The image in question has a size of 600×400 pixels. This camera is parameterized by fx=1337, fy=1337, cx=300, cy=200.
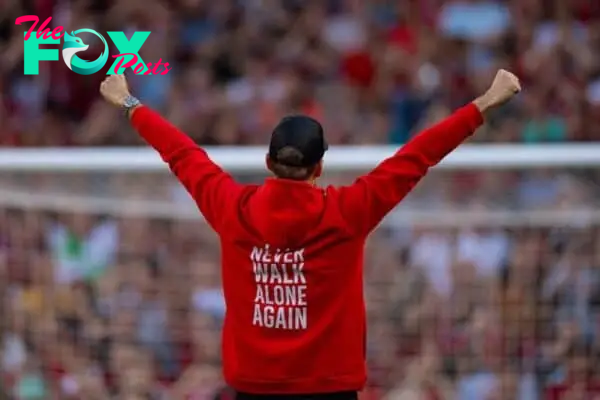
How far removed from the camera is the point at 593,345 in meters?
4.79

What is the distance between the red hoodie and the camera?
3154 millimetres

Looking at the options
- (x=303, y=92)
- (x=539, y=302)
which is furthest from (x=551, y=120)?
(x=539, y=302)

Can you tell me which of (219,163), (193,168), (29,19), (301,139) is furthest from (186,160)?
(29,19)

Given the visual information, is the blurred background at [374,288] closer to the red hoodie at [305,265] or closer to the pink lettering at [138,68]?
the red hoodie at [305,265]

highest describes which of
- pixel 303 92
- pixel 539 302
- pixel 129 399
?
pixel 303 92

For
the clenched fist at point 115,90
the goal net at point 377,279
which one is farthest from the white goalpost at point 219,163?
the clenched fist at point 115,90

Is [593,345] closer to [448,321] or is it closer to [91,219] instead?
[448,321]

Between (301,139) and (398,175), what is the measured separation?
9.9 inches

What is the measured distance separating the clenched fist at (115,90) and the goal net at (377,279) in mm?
1205

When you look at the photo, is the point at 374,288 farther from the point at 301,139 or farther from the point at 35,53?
the point at 35,53

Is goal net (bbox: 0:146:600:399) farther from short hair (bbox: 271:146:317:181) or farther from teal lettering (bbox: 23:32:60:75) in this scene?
teal lettering (bbox: 23:32:60:75)

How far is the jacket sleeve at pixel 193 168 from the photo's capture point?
326cm

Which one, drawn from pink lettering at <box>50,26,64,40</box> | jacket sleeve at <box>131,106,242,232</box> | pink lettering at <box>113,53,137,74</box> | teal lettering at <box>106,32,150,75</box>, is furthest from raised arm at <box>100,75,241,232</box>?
pink lettering at <box>50,26,64,40</box>

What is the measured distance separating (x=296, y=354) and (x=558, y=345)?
189cm
